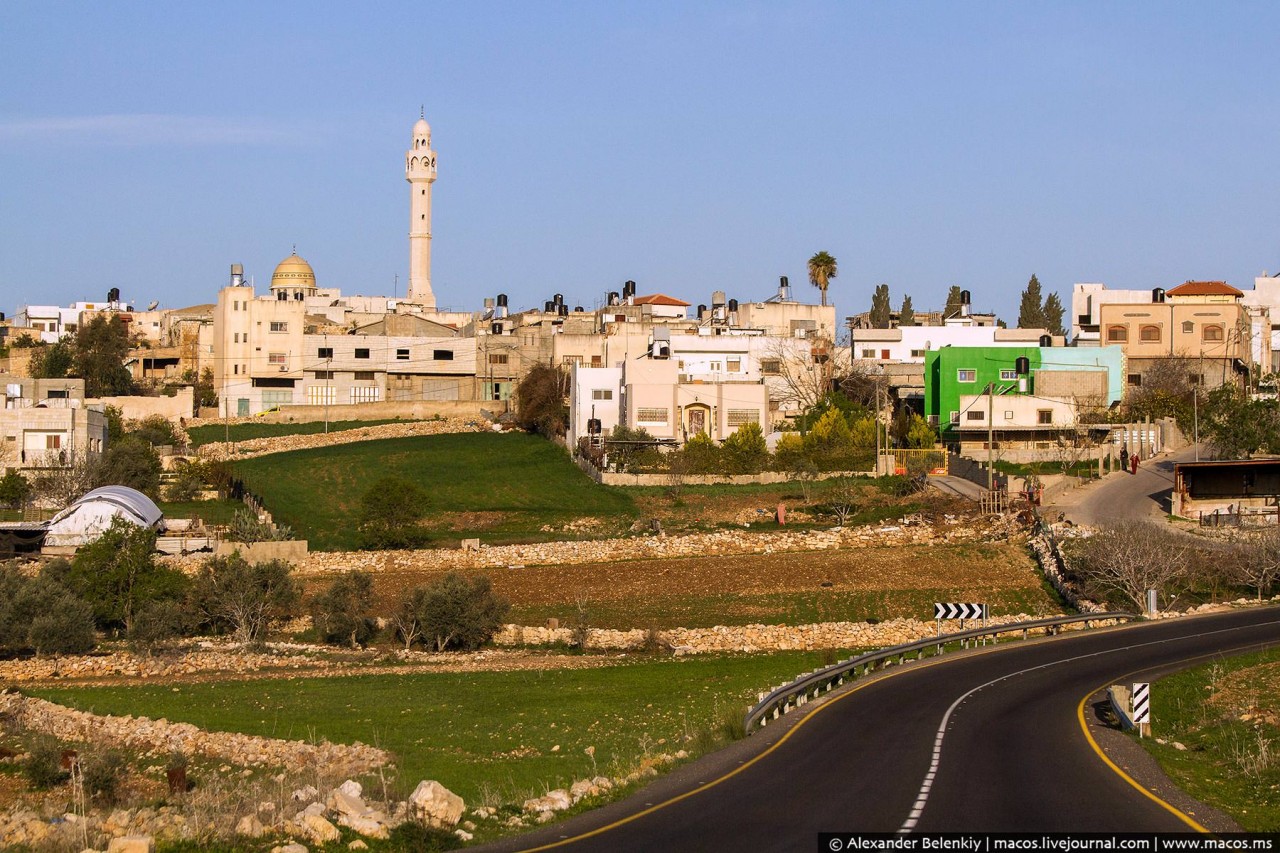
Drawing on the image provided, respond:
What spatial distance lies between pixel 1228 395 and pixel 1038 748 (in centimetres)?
5539

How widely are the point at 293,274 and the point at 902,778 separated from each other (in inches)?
4593

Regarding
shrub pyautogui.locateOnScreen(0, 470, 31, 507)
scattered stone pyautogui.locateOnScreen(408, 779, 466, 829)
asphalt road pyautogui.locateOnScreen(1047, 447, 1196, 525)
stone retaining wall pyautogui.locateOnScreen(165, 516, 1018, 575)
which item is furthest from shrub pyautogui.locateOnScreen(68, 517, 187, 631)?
scattered stone pyautogui.locateOnScreen(408, 779, 466, 829)

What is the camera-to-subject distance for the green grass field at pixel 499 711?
24656 mm

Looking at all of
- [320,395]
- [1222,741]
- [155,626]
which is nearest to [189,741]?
[155,626]

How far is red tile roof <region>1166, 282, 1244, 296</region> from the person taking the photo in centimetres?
10469

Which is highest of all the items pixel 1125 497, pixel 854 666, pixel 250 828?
pixel 1125 497

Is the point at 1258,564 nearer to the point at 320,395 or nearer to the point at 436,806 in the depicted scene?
the point at 436,806

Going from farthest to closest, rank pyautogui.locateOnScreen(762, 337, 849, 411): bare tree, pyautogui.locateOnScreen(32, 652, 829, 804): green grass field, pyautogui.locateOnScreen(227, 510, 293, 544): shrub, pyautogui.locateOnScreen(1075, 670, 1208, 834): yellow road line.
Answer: pyautogui.locateOnScreen(762, 337, 849, 411): bare tree, pyautogui.locateOnScreen(227, 510, 293, 544): shrub, pyautogui.locateOnScreen(32, 652, 829, 804): green grass field, pyautogui.locateOnScreen(1075, 670, 1208, 834): yellow road line

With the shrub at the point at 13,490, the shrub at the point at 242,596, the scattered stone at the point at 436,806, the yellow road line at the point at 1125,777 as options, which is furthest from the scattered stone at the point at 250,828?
the shrub at the point at 13,490

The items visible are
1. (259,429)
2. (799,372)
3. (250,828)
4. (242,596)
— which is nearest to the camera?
(250,828)

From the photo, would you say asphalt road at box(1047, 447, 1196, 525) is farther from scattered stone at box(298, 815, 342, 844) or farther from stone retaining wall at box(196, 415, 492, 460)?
scattered stone at box(298, 815, 342, 844)

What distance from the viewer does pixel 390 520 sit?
6044 centimetres

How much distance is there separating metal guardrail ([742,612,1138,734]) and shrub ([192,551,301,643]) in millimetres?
21331

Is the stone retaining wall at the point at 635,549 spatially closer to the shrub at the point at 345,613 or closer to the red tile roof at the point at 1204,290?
the shrub at the point at 345,613
